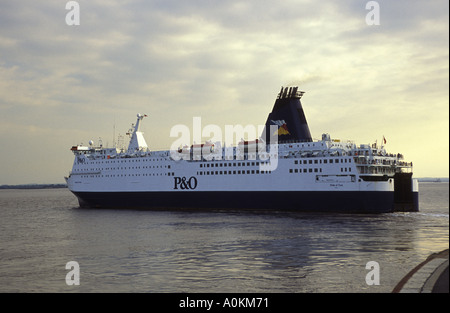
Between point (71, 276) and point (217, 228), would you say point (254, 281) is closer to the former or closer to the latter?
point (71, 276)

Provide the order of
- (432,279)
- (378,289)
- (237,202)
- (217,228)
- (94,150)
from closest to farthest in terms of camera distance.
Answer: (432,279) → (378,289) → (217,228) → (237,202) → (94,150)

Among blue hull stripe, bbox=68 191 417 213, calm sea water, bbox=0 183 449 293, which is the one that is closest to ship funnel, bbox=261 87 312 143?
blue hull stripe, bbox=68 191 417 213

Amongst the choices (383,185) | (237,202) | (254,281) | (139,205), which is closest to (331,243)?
(254,281)

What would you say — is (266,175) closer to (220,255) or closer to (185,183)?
(185,183)

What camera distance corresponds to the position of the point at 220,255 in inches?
891

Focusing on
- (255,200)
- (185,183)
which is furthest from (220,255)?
(185,183)

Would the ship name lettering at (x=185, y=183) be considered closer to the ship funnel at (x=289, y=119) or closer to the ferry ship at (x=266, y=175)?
the ferry ship at (x=266, y=175)

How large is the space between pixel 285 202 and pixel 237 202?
6193 mm

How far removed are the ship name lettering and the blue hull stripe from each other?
2.24ft

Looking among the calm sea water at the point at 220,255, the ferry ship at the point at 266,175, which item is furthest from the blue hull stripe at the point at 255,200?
the calm sea water at the point at 220,255

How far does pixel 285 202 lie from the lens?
4844 centimetres

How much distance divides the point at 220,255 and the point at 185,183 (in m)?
33.7

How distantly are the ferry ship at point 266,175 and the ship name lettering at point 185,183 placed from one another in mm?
128

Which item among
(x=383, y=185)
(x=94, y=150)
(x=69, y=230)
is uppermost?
(x=94, y=150)
